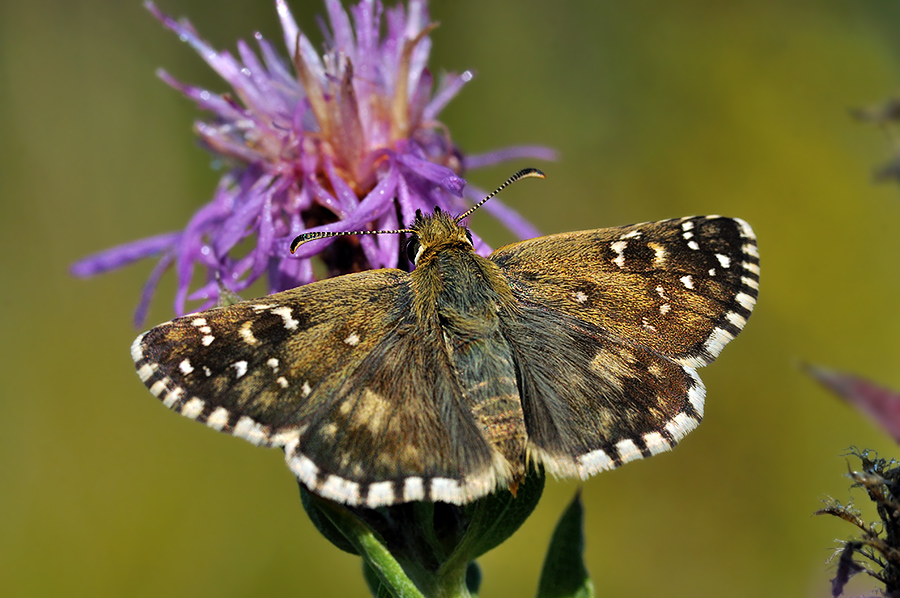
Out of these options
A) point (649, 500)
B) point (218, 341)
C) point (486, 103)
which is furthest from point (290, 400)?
point (486, 103)

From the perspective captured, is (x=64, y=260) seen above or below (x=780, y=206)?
above

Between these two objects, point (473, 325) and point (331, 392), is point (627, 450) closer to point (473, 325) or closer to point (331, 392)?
point (473, 325)

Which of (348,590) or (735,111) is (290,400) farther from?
(735,111)

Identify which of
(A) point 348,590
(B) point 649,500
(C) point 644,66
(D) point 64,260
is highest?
(D) point 64,260

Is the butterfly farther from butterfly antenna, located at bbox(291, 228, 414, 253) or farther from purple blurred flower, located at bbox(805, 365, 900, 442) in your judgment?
purple blurred flower, located at bbox(805, 365, 900, 442)

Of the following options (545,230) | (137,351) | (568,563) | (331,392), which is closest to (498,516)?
(568,563)

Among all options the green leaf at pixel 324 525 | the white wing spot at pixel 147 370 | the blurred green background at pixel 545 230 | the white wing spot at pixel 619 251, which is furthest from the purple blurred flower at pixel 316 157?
the blurred green background at pixel 545 230
